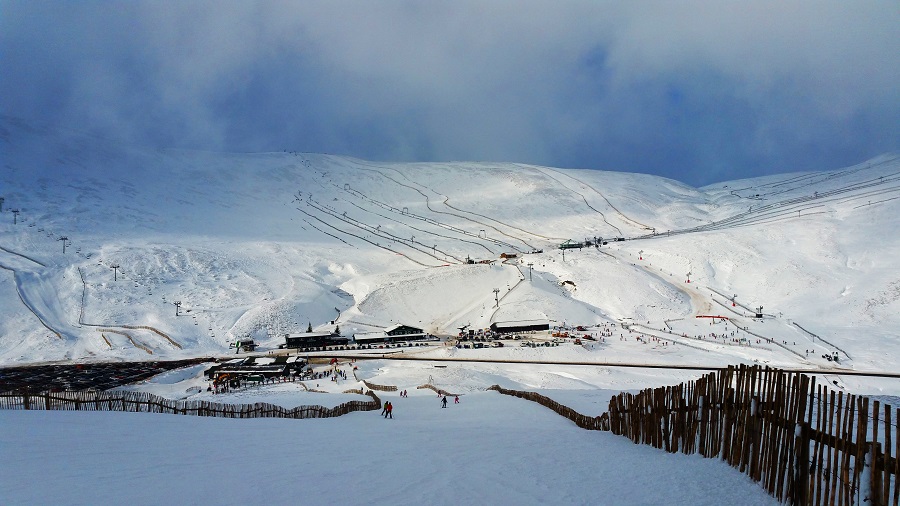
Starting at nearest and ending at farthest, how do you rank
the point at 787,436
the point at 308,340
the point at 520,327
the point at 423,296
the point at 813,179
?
the point at 787,436
the point at 308,340
the point at 520,327
the point at 423,296
the point at 813,179

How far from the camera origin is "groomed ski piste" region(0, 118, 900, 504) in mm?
9672

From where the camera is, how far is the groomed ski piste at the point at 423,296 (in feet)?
31.7

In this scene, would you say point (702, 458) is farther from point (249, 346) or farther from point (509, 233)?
point (509, 233)

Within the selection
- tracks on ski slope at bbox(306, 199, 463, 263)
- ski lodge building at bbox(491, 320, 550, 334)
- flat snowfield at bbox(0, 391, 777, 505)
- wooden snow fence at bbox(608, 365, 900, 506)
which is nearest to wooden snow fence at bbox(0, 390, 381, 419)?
flat snowfield at bbox(0, 391, 777, 505)

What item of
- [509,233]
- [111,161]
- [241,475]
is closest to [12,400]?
[241,475]

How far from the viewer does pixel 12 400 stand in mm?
18000

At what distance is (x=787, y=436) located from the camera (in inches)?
292

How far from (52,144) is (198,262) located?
4135 inches

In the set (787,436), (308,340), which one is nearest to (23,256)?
(308,340)

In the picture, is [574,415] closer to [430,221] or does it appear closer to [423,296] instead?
[423,296]

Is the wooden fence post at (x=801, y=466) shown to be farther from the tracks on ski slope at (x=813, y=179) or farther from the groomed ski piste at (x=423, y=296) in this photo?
the tracks on ski slope at (x=813, y=179)

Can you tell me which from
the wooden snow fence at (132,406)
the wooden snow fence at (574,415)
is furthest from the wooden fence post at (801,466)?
the wooden snow fence at (132,406)

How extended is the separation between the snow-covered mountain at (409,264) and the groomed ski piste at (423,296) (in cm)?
51

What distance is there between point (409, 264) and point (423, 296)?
23924mm
